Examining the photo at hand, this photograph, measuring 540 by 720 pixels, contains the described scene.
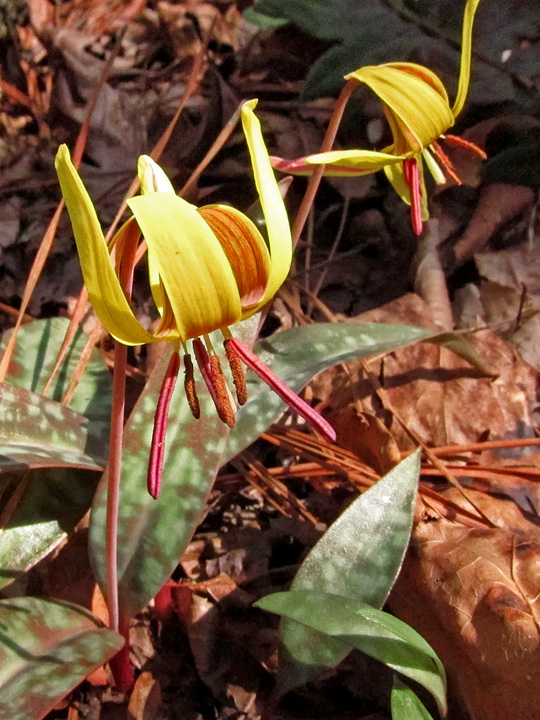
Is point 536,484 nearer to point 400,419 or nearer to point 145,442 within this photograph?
point 400,419

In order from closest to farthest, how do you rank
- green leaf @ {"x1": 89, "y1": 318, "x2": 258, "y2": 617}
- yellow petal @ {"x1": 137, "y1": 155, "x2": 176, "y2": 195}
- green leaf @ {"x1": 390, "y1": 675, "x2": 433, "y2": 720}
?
yellow petal @ {"x1": 137, "y1": 155, "x2": 176, "y2": 195}, green leaf @ {"x1": 390, "y1": 675, "x2": 433, "y2": 720}, green leaf @ {"x1": 89, "y1": 318, "x2": 258, "y2": 617}

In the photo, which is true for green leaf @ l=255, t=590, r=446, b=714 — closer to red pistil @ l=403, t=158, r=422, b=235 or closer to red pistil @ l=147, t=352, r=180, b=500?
red pistil @ l=147, t=352, r=180, b=500

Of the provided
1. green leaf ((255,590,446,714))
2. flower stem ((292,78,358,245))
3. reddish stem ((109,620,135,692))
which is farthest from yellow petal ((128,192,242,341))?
reddish stem ((109,620,135,692))

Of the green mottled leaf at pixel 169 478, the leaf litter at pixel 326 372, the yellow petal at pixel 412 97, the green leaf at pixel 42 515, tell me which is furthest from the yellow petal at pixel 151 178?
the leaf litter at pixel 326 372

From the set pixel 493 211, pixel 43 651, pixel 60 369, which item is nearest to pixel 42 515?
pixel 43 651

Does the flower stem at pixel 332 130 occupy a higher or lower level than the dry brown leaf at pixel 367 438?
higher

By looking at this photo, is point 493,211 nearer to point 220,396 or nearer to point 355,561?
point 355,561

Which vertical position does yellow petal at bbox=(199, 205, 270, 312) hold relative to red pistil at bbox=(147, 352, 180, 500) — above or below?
above

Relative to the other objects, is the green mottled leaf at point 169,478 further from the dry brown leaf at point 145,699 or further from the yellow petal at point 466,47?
the yellow petal at point 466,47
